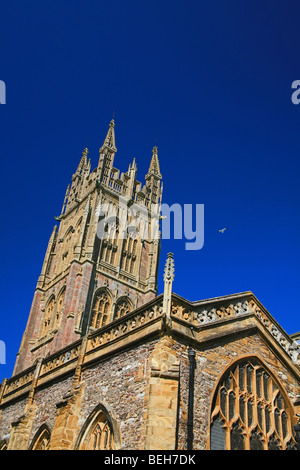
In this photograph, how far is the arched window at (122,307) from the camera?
146 feet

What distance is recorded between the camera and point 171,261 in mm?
13586

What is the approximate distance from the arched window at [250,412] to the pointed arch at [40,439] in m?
6.52

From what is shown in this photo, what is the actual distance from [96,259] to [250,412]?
3297 centimetres

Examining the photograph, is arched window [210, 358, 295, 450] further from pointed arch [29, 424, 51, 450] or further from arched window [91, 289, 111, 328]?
arched window [91, 289, 111, 328]

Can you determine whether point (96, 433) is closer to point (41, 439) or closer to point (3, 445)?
point (41, 439)

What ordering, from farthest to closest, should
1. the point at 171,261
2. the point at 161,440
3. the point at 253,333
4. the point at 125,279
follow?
the point at 125,279 < the point at 253,333 < the point at 171,261 < the point at 161,440

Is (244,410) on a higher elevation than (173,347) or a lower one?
lower

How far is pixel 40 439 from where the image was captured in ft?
51.5

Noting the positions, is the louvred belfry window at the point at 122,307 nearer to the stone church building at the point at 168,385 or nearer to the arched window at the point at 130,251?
the arched window at the point at 130,251
